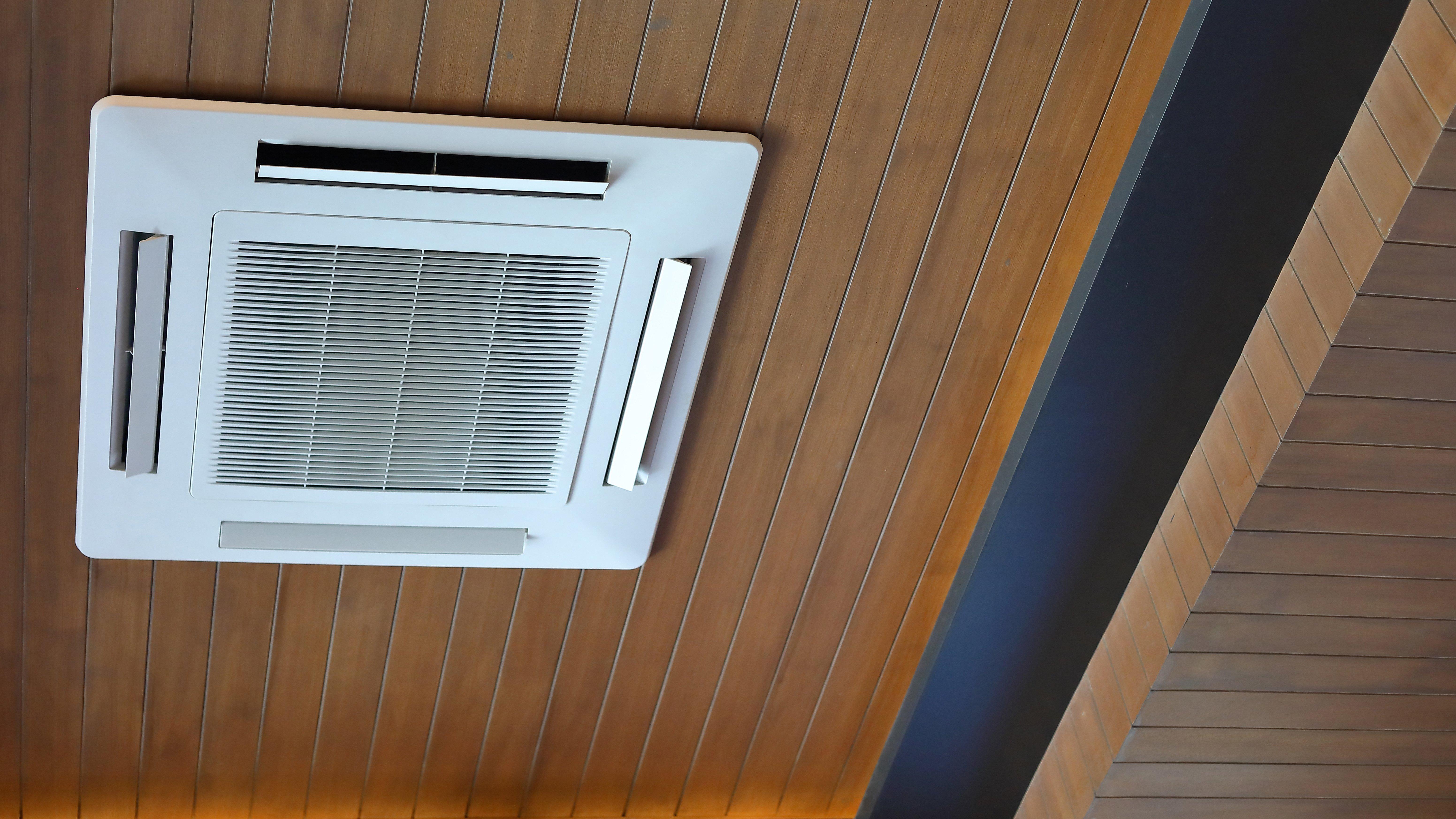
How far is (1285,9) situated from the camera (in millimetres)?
1311

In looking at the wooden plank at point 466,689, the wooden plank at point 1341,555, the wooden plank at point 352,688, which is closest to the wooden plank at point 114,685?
the wooden plank at point 352,688

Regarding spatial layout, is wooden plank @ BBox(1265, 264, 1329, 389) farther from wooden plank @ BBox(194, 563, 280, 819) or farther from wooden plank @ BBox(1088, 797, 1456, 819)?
wooden plank @ BBox(194, 563, 280, 819)

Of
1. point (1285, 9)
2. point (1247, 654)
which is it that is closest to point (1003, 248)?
point (1285, 9)

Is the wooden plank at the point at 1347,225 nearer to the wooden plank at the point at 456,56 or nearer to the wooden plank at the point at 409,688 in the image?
the wooden plank at the point at 456,56

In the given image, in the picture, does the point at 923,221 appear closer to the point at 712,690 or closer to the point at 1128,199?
the point at 1128,199

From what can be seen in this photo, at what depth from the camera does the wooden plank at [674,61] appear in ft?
4.09

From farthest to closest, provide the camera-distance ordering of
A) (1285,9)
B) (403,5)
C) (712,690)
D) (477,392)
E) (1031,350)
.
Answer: (712,690) < (1031,350) < (477,392) < (1285,9) < (403,5)

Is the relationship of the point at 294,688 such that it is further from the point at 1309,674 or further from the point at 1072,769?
the point at 1309,674

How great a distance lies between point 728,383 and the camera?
5.06ft

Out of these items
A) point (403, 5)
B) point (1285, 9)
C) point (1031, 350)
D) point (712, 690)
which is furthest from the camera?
point (712, 690)

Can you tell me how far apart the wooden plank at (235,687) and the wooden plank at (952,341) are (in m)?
0.74

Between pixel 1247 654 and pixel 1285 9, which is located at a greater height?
pixel 1285 9

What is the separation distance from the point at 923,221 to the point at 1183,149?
12.9 inches

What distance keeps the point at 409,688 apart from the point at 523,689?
0.58ft
